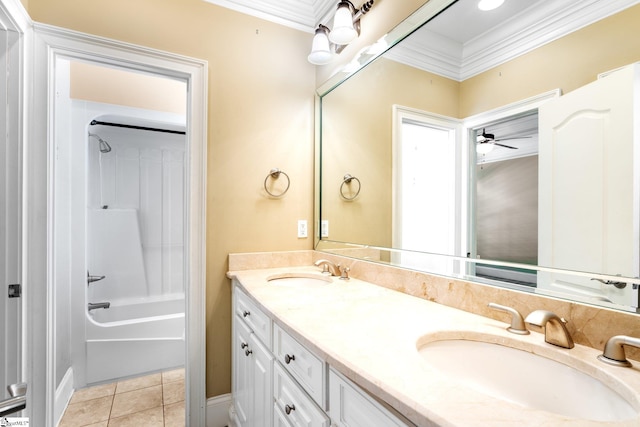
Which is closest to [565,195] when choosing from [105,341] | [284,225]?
[284,225]

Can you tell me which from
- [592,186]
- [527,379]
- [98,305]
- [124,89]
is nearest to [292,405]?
[527,379]

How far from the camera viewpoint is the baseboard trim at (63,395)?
1.80m

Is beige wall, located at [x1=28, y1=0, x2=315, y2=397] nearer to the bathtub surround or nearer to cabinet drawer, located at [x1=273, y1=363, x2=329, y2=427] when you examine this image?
the bathtub surround

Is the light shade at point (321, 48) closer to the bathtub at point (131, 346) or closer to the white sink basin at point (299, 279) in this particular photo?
the white sink basin at point (299, 279)

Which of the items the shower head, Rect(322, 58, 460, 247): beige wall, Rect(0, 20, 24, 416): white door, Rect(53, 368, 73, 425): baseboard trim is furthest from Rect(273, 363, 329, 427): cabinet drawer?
the shower head

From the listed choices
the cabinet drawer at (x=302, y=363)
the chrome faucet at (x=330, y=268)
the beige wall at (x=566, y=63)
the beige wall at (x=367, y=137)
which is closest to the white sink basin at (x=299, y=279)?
the chrome faucet at (x=330, y=268)

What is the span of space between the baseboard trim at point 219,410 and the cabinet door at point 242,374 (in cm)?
12

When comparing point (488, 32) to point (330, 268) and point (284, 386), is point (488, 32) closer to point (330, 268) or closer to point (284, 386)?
point (330, 268)

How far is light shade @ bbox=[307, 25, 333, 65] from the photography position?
5.99 feet

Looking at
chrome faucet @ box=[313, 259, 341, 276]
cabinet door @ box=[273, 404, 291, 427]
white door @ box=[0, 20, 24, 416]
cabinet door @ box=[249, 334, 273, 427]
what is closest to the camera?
cabinet door @ box=[273, 404, 291, 427]

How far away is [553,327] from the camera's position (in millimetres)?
775

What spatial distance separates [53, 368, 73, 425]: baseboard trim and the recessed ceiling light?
2.83 metres

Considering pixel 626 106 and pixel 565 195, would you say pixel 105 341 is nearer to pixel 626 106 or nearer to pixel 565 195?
pixel 565 195

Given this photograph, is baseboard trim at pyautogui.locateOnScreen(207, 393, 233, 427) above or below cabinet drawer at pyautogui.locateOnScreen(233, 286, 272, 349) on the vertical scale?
below
